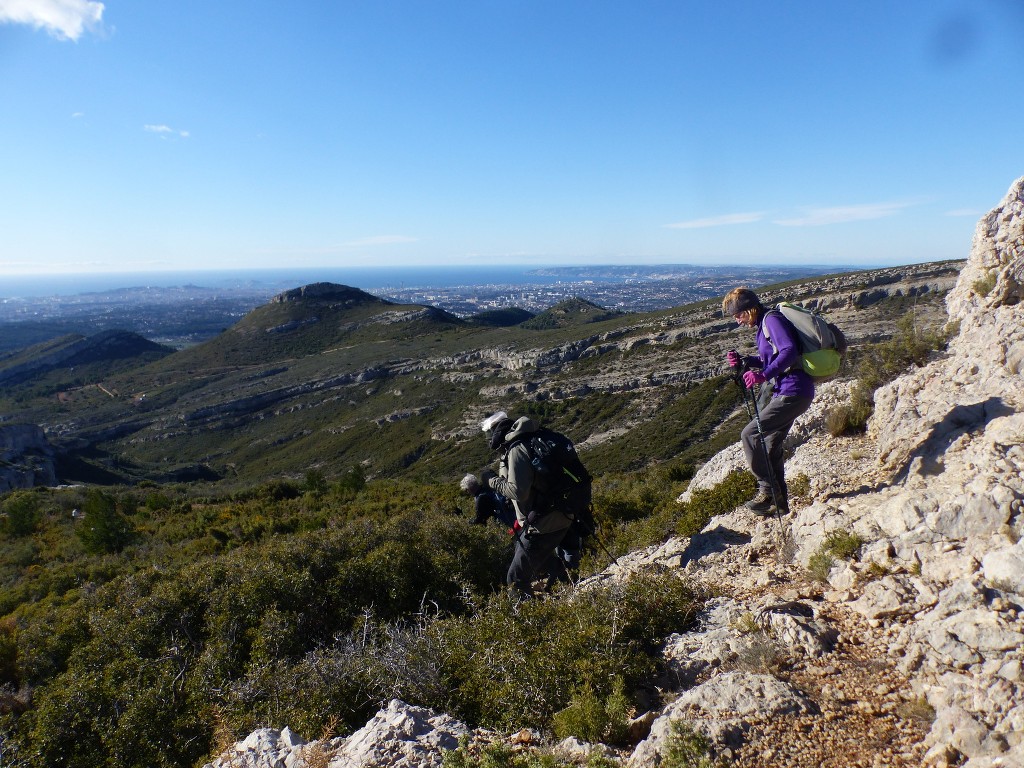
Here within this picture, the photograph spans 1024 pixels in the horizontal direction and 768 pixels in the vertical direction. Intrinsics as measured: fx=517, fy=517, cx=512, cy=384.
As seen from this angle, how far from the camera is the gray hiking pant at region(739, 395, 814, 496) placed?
4.53 meters

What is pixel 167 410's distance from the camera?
269ft

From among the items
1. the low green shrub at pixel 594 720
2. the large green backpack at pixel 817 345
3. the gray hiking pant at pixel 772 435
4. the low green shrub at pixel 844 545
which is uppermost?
the large green backpack at pixel 817 345

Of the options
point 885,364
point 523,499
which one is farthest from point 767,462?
point 885,364

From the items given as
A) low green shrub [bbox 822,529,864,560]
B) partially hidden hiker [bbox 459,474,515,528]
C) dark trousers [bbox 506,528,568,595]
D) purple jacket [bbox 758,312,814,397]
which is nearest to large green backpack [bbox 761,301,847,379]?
purple jacket [bbox 758,312,814,397]

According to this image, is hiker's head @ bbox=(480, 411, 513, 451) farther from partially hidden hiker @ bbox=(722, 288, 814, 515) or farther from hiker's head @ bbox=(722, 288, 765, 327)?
hiker's head @ bbox=(722, 288, 765, 327)

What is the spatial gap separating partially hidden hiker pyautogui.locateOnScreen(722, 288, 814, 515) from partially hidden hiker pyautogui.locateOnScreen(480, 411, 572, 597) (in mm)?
1912

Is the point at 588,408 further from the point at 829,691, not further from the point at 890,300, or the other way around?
the point at 829,691

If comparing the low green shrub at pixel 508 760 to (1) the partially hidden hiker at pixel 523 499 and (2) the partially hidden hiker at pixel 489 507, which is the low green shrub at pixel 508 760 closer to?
(1) the partially hidden hiker at pixel 523 499

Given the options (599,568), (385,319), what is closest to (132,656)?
(599,568)

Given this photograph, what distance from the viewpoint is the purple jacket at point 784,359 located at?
441cm

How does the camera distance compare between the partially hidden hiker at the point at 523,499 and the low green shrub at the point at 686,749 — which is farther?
the partially hidden hiker at the point at 523,499

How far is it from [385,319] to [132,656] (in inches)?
4669

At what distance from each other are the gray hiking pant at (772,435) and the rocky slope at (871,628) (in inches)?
16.5

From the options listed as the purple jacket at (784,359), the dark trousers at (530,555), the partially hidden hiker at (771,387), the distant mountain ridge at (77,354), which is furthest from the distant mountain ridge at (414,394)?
the dark trousers at (530,555)
